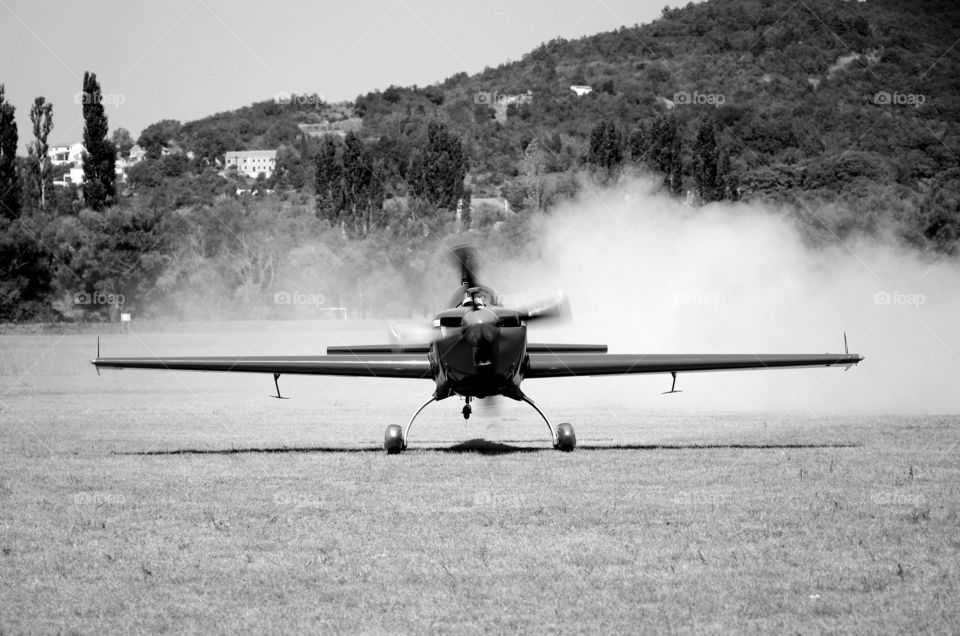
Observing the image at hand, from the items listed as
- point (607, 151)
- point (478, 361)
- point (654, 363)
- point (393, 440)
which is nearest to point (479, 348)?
point (478, 361)

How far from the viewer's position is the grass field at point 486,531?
341 inches

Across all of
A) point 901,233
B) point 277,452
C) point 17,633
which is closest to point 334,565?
point 17,633

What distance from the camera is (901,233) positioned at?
64312 millimetres

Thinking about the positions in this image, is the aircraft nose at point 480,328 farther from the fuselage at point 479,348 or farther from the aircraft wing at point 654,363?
the aircraft wing at point 654,363

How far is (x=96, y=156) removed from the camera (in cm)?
→ 9612

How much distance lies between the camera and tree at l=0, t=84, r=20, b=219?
3762 inches

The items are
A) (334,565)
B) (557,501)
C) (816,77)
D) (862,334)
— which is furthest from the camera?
(816,77)

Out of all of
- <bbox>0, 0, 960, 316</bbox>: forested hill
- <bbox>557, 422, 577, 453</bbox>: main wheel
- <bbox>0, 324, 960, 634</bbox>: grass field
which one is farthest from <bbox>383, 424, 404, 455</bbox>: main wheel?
<bbox>0, 0, 960, 316</bbox>: forested hill

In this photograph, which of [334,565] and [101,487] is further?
[101,487]

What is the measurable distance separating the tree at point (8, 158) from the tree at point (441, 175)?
131ft

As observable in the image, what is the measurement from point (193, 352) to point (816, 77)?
155 metres

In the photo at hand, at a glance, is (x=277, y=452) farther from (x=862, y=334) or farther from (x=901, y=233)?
(x=901, y=233)

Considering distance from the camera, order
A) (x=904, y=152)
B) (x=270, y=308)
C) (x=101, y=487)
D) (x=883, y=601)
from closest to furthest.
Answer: (x=883, y=601), (x=101, y=487), (x=270, y=308), (x=904, y=152)

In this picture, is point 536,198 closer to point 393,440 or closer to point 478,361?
point 393,440
